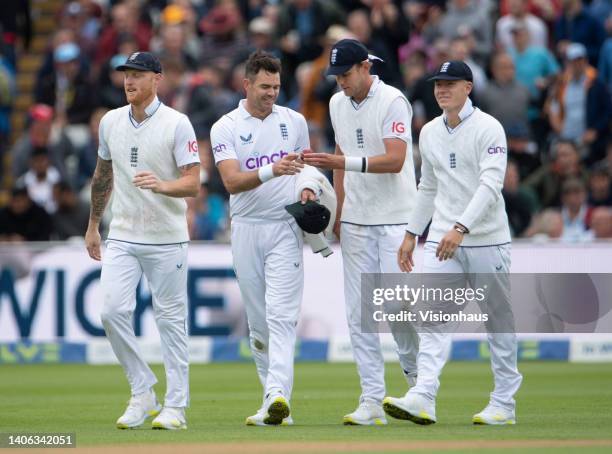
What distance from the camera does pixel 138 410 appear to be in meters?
10.6

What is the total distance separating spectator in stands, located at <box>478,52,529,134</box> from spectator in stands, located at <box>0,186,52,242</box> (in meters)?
6.25

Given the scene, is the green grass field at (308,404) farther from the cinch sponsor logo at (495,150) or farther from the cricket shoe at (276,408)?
the cinch sponsor logo at (495,150)

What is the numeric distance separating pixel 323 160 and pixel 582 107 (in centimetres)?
1026

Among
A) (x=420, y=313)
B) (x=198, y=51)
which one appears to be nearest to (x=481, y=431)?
(x=420, y=313)

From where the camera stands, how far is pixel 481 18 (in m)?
21.1

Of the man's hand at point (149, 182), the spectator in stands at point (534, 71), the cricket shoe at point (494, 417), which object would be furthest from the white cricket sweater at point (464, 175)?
the spectator in stands at point (534, 71)

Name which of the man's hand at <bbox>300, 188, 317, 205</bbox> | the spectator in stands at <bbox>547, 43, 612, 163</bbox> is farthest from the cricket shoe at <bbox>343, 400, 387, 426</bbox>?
the spectator in stands at <bbox>547, 43, 612, 163</bbox>

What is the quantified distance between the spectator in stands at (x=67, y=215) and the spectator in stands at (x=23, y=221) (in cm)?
26

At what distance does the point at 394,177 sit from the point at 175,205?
→ 170 centimetres

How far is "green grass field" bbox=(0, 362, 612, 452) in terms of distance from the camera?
984cm

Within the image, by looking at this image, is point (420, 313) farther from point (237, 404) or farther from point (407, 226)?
point (237, 404)

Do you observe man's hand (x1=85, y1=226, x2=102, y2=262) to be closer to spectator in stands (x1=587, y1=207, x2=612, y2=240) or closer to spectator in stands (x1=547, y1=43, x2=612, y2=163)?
spectator in stands (x1=587, y1=207, x2=612, y2=240)

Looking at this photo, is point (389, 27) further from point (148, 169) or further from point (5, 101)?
point (148, 169)

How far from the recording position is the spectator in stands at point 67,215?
65.1 ft
